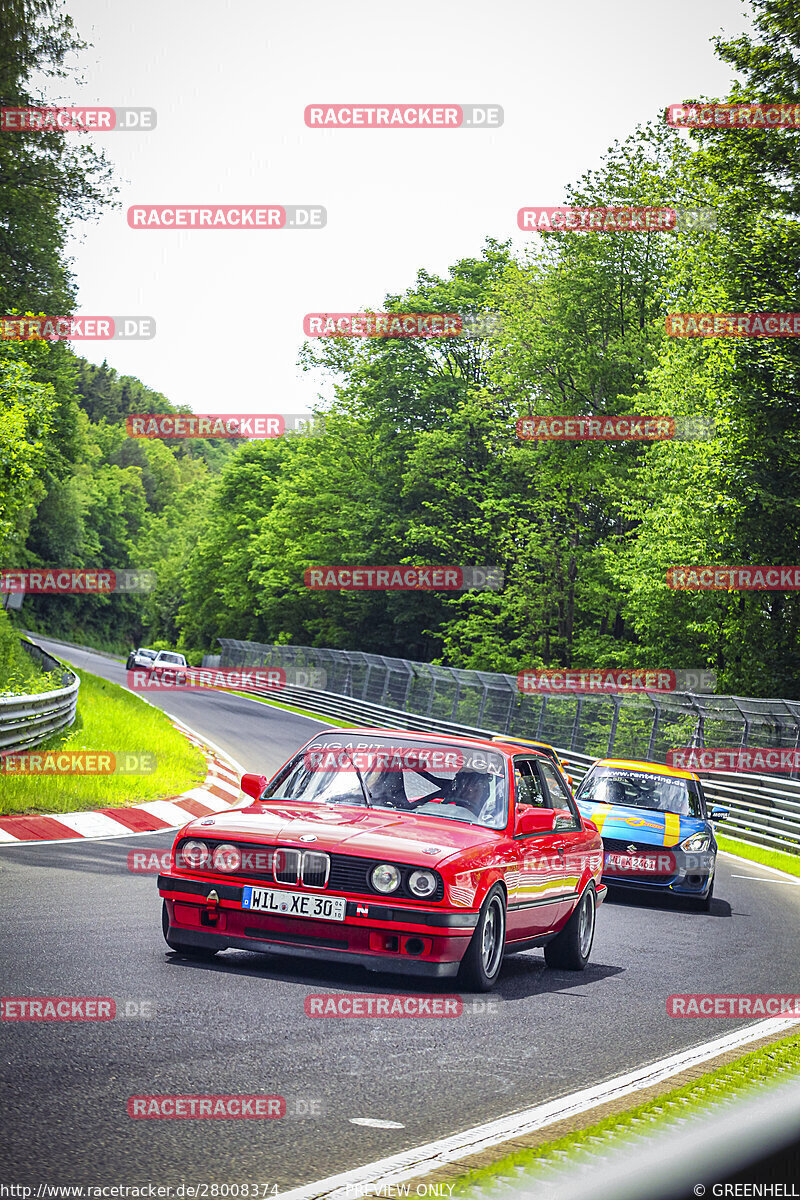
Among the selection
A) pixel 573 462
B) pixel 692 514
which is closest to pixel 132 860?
pixel 692 514

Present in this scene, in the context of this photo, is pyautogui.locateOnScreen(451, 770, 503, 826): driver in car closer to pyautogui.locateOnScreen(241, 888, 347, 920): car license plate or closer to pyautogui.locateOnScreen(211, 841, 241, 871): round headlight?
pyautogui.locateOnScreen(241, 888, 347, 920): car license plate

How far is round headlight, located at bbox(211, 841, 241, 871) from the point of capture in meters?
7.64

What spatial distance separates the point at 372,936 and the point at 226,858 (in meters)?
0.94

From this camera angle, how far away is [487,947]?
26.0 ft

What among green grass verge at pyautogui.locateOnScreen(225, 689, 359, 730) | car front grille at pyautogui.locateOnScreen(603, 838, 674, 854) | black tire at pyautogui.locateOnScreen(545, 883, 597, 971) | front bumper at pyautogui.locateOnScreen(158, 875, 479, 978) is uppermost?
front bumper at pyautogui.locateOnScreen(158, 875, 479, 978)

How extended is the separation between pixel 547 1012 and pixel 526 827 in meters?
1.27

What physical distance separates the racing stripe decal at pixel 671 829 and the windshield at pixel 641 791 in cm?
40

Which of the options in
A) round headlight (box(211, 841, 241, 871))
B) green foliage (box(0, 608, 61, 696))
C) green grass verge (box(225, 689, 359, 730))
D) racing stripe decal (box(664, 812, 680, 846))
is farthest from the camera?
green grass verge (box(225, 689, 359, 730))

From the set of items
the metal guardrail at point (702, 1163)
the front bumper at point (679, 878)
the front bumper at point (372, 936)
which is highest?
the metal guardrail at point (702, 1163)

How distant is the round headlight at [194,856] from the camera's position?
7.72 metres

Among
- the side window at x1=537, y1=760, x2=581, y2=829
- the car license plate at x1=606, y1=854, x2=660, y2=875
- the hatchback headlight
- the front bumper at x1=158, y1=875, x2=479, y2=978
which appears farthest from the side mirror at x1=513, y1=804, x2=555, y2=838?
the hatchback headlight

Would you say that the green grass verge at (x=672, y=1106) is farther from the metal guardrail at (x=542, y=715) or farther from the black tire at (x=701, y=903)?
the metal guardrail at (x=542, y=715)

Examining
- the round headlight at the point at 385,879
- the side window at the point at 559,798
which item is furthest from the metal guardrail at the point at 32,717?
the round headlight at the point at 385,879

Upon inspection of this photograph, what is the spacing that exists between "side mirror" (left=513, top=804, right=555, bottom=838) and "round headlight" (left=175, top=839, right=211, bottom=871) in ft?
6.50
